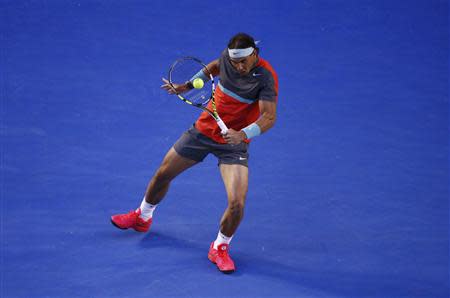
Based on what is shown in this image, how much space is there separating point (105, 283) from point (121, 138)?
2141mm

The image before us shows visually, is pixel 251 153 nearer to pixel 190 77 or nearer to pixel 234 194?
pixel 190 77

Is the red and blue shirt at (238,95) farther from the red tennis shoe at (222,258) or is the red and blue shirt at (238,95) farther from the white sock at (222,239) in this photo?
the red tennis shoe at (222,258)

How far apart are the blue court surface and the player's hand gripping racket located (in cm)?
113

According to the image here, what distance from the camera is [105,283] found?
19.6ft

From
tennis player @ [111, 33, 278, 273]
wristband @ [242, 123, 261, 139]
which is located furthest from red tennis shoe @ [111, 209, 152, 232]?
wristband @ [242, 123, 261, 139]

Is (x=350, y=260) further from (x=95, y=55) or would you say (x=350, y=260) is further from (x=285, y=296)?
(x=95, y=55)

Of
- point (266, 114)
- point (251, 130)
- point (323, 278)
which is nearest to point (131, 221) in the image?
point (251, 130)

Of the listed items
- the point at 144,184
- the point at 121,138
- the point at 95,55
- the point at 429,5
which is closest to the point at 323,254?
the point at 144,184

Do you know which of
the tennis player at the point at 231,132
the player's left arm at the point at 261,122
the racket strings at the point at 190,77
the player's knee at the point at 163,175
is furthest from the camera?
the player's knee at the point at 163,175

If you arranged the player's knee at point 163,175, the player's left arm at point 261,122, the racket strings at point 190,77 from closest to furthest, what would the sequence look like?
1. the player's left arm at point 261,122
2. the racket strings at point 190,77
3. the player's knee at point 163,175

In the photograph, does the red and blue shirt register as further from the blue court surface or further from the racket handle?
the blue court surface

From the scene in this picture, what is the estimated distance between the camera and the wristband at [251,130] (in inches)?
236

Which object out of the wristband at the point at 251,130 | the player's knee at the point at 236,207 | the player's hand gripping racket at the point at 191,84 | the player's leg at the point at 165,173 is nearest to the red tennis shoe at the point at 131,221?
the player's leg at the point at 165,173

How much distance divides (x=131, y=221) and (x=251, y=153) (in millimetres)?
1687
